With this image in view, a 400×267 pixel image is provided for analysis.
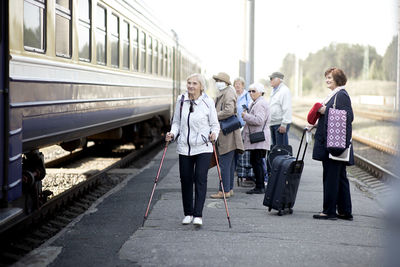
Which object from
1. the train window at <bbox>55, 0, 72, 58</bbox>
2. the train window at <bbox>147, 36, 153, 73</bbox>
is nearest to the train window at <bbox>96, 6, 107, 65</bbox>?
the train window at <bbox>55, 0, 72, 58</bbox>

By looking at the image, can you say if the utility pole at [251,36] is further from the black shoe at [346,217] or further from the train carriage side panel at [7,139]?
the train carriage side panel at [7,139]

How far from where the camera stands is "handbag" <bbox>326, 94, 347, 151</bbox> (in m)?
6.94

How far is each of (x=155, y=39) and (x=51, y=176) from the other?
6214 mm

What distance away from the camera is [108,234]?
255 inches

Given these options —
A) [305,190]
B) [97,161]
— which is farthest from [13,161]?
[97,161]

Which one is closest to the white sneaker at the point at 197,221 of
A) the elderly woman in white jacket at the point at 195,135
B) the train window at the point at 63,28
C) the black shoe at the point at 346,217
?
the elderly woman in white jacket at the point at 195,135

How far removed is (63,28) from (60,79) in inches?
29.1

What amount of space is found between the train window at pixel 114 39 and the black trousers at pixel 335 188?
4.85 meters

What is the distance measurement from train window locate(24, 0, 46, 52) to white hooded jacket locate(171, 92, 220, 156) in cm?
160

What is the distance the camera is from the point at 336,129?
22.8ft

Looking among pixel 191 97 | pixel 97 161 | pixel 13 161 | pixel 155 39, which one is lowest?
pixel 97 161

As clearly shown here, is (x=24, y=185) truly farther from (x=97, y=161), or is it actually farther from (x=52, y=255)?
(x=97, y=161)

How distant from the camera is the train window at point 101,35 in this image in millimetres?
9669

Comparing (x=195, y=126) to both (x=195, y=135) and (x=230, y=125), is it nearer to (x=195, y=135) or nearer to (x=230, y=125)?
(x=195, y=135)
